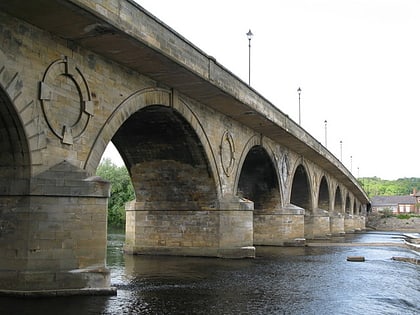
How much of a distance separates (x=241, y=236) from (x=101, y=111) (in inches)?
355

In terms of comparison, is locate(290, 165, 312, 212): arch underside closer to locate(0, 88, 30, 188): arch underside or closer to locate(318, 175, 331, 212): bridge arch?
locate(318, 175, 331, 212): bridge arch

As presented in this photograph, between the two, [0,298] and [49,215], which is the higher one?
[49,215]

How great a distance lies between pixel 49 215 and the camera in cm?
1006

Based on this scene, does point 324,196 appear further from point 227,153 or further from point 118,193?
point 227,153

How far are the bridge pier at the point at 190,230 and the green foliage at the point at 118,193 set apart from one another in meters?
21.2

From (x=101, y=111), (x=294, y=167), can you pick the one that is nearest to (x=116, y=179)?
(x=294, y=167)

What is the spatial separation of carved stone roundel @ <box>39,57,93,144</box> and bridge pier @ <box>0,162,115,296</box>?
2.98 feet

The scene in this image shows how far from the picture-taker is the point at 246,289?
39.8 feet

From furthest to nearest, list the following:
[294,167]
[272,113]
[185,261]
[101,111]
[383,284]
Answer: [294,167]
[272,113]
[185,261]
[383,284]
[101,111]

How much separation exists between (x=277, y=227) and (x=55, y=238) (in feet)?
61.8

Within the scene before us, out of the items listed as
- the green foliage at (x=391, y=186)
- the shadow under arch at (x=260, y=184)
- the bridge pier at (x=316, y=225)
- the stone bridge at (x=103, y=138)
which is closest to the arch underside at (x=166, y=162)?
the stone bridge at (x=103, y=138)

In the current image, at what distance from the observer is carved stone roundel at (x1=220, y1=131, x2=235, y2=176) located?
19.7m

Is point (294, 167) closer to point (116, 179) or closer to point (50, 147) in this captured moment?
point (116, 179)

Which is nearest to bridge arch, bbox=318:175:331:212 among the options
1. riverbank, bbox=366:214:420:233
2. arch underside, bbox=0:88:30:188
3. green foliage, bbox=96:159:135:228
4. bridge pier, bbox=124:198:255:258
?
green foliage, bbox=96:159:135:228
